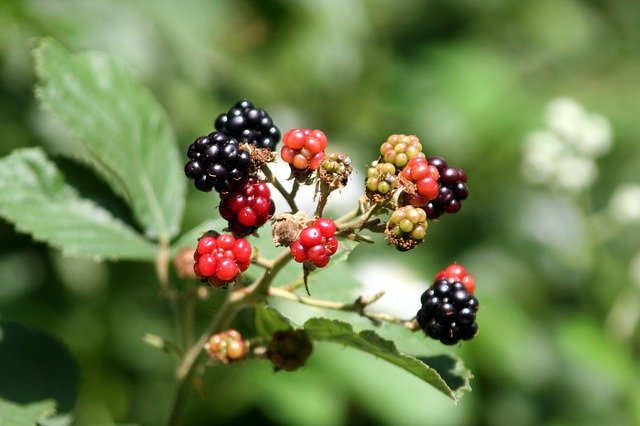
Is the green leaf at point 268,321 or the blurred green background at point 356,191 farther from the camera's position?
the blurred green background at point 356,191

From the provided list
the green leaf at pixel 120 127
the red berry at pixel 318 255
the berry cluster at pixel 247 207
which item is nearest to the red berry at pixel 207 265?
the berry cluster at pixel 247 207

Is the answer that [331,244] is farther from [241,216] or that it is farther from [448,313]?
[448,313]

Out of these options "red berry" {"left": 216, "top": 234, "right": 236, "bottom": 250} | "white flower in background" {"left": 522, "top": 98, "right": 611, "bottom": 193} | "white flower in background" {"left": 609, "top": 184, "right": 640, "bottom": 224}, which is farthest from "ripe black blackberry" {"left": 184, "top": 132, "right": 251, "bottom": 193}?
"white flower in background" {"left": 609, "top": 184, "right": 640, "bottom": 224}

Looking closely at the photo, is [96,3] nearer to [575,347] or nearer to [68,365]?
[68,365]

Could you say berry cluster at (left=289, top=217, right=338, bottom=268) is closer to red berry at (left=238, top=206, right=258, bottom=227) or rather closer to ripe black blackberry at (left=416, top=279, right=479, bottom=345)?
red berry at (left=238, top=206, right=258, bottom=227)

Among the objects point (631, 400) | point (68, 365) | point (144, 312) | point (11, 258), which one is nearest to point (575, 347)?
point (631, 400)

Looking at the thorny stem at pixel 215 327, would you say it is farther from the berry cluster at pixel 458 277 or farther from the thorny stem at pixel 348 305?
the berry cluster at pixel 458 277
